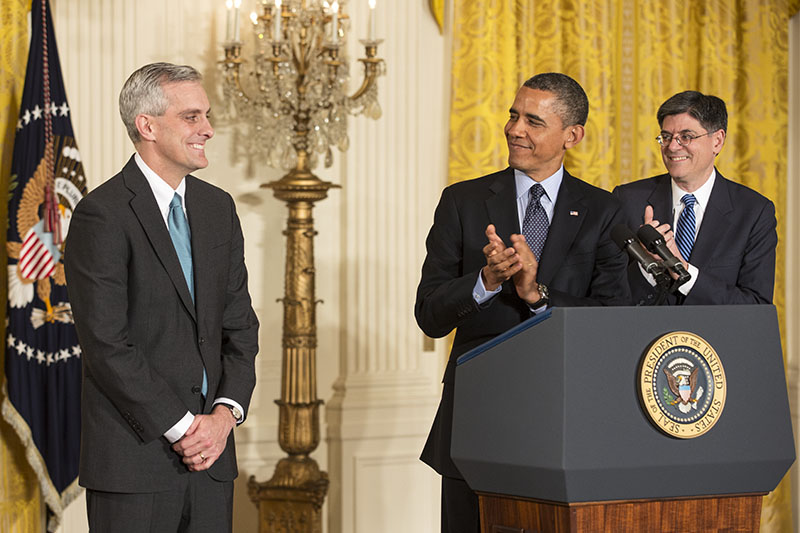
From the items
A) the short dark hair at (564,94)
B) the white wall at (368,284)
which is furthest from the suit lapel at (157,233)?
the white wall at (368,284)

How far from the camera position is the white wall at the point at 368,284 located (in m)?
4.60

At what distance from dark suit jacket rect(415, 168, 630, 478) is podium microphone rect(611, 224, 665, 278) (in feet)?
1.11

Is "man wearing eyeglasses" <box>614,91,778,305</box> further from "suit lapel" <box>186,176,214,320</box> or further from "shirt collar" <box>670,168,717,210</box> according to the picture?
"suit lapel" <box>186,176,214,320</box>

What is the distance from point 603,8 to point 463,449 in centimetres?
326

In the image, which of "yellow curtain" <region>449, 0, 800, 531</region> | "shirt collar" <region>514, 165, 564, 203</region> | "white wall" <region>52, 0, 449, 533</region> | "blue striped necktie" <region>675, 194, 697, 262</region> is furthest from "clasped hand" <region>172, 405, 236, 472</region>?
"yellow curtain" <region>449, 0, 800, 531</region>

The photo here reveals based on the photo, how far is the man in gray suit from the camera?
2332 mm

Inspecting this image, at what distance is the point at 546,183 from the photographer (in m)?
2.64

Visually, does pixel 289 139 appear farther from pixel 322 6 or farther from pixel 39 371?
pixel 39 371

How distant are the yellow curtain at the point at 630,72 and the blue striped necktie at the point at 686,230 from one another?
1767 mm

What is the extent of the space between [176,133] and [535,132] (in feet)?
2.94

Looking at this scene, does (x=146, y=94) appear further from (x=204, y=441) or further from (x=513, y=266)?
(x=513, y=266)

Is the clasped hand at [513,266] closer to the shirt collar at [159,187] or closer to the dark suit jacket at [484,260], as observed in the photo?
the dark suit jacket at [484,260]

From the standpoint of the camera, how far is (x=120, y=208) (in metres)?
2.38

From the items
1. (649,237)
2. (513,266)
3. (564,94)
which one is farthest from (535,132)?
(649,237)
